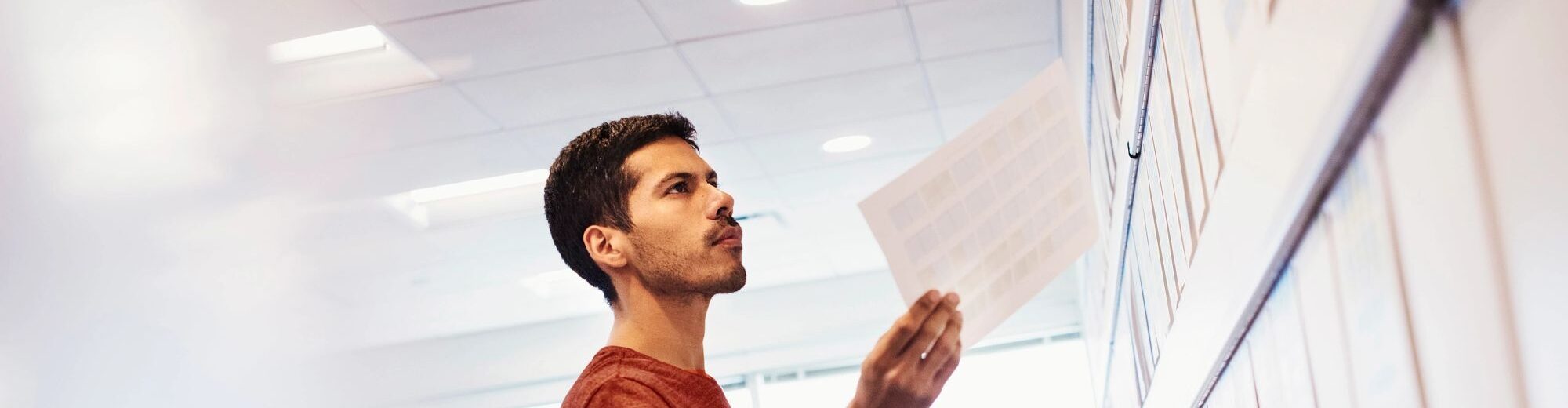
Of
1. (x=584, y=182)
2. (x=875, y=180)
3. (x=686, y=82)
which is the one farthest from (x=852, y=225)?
(x=584, y=182)

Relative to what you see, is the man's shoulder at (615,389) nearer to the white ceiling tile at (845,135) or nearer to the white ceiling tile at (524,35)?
the white ceiling tile at (524,35)

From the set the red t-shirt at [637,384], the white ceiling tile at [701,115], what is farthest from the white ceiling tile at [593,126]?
the red t-shirt at [637,384]

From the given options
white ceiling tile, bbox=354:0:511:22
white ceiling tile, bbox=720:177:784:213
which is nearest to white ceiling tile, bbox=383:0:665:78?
white ceiling tile, bbox=354:0:511:22

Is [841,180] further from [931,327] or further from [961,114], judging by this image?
[931,327]

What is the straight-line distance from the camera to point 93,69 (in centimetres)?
340

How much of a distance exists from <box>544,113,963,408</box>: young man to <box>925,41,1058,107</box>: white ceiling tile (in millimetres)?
2731

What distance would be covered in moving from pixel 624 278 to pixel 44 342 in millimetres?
4967

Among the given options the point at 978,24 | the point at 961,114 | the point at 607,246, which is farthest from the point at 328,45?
the point at 607,246

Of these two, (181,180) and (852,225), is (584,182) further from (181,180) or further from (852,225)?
(852,225)

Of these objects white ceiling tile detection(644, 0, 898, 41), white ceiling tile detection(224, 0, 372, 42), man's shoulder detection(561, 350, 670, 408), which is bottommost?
man's shoulder detection(561, 350, 670, 408)

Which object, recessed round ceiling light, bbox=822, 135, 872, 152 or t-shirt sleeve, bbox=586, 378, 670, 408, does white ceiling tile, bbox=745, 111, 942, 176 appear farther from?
t-shirt sleeve, bbox=586, 378, 670, 408

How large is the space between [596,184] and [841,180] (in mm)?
4164

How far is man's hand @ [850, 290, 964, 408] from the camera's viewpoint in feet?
3.44

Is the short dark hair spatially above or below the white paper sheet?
above
